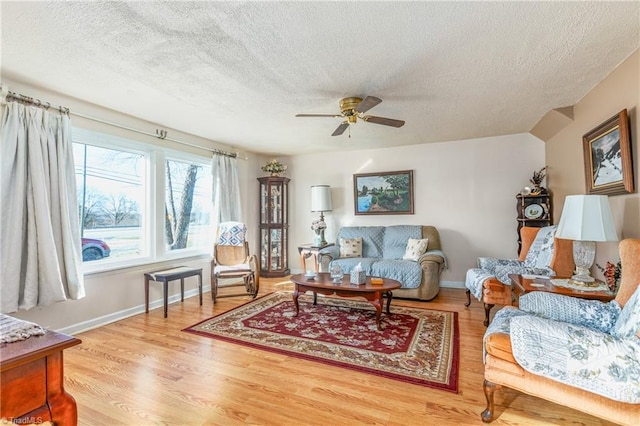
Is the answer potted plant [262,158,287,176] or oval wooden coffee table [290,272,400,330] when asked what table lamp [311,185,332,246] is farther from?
oval wooden coffee table [290,272,400,330]

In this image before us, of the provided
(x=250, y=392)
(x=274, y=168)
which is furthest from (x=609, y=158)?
(x=274, y=168)

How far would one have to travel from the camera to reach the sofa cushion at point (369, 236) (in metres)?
4.78

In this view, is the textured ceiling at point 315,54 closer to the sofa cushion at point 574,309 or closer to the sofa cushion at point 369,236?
the sofa cushion at point 574,309

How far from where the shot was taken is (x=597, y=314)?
179cm

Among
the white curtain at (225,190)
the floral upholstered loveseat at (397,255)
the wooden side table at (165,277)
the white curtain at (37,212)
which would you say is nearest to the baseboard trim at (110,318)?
the wooden side table at (165,277)

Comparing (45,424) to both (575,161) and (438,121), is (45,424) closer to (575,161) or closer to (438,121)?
(438,121)

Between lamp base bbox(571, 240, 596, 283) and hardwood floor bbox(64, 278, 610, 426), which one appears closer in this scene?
hardwood floor bbox(64, 278, 610, 426)

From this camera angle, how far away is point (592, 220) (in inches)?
83.0

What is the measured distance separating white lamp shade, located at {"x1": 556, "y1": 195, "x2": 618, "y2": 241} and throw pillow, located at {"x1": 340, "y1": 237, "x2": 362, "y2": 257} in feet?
9.30

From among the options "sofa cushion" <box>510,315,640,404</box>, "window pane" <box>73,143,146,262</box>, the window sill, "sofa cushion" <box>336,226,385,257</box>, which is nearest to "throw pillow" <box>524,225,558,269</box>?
"sofa cushion" <box>510,315,640,404</box>

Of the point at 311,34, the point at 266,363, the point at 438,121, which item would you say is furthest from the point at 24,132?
the point at 438,121

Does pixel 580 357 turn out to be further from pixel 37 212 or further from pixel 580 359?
pixel 37 212

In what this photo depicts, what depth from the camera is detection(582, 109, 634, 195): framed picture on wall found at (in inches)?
91.4

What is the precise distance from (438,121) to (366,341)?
8.91ft
